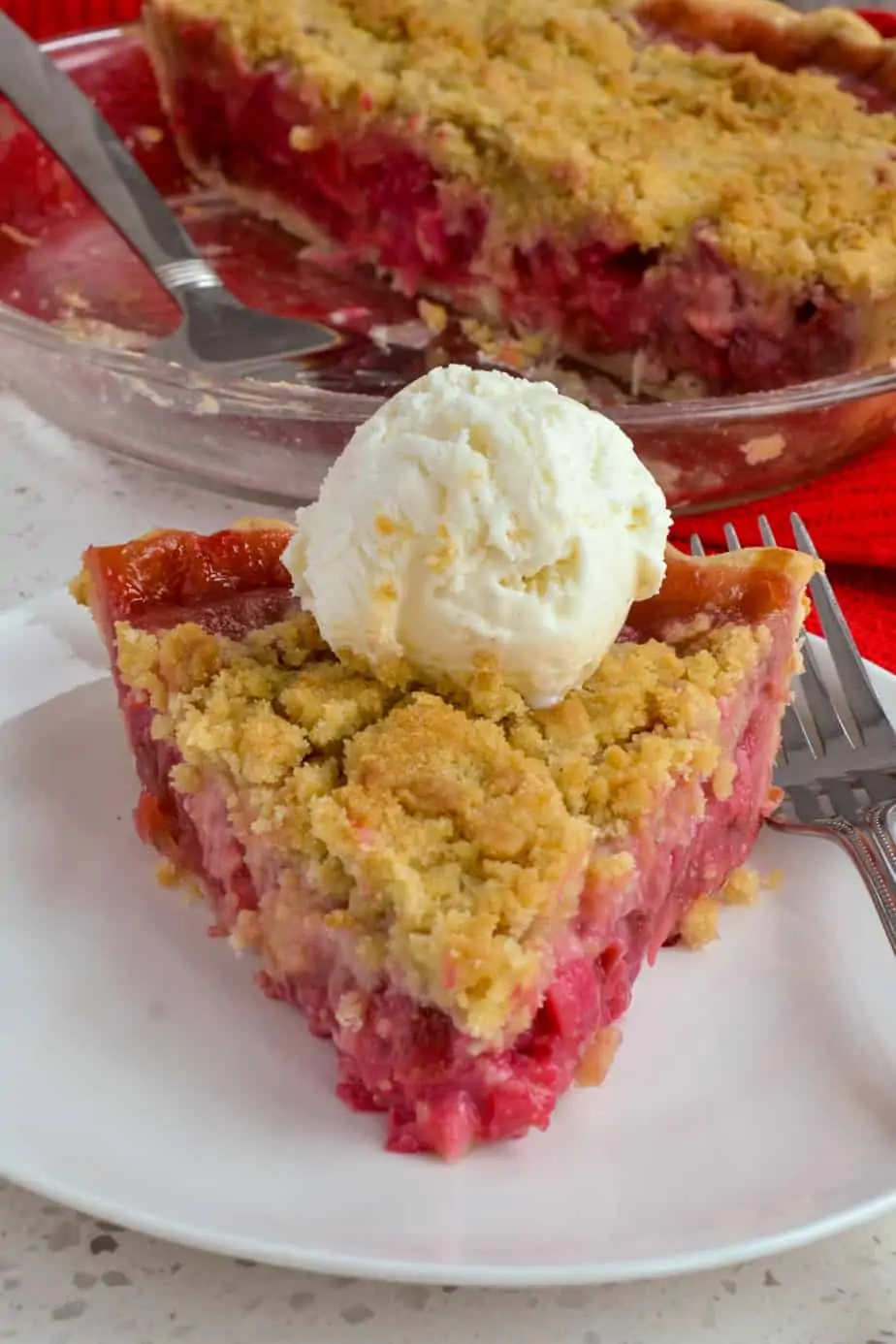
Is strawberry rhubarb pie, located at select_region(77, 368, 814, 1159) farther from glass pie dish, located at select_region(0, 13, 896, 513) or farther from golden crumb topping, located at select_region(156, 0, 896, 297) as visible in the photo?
golden crumb topping, located at select_region(156, 0, 896, 297)

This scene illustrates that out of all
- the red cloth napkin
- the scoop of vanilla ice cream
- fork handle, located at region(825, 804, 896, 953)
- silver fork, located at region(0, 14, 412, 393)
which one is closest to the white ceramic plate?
fork handle, located at region(825, 804, 896, 953)

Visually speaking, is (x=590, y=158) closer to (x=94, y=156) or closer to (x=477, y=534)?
(x=94, y=156)

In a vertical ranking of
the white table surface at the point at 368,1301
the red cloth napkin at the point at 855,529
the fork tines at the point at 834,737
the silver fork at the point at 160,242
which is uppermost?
the silver fork at the point at 160,242

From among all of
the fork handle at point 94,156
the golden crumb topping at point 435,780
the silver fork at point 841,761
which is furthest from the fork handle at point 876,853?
the fork handle at point 94,156

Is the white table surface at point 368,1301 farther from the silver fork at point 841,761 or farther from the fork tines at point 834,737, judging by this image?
the fork tines at point 834,737

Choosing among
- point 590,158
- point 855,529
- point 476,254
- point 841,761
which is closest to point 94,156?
point 476,254

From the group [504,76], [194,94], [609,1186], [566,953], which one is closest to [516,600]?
[566,953]

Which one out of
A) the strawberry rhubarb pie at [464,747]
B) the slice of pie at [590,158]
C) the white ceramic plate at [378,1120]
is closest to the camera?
the white ceramic plate at [378,1120]
